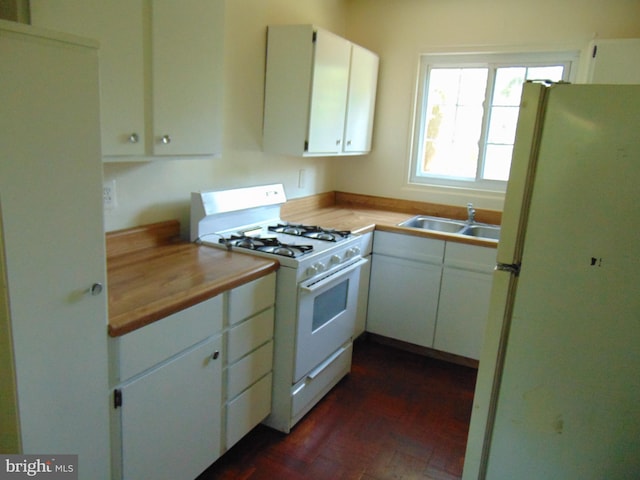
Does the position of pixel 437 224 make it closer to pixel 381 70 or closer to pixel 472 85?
pixel 472 85

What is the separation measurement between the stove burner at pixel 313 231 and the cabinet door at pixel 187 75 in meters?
0.73

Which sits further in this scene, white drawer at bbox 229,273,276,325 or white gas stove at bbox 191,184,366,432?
white gas stove at bbox 191,184,366,432

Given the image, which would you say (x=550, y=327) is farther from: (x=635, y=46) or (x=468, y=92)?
(x=468, y=92)

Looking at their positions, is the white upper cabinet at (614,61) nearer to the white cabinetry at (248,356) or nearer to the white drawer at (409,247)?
the white drawer at (409,247)

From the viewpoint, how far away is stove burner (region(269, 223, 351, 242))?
2594 mm

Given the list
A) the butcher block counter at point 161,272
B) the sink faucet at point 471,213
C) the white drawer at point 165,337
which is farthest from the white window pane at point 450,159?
the white drawer at point 165,337

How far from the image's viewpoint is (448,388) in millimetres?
2865

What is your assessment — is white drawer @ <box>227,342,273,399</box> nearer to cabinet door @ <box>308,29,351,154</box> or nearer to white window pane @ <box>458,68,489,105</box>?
cabinet door @ <box>308,29,351,154</box>

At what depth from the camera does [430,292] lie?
312cm

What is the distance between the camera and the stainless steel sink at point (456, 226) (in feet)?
10.9

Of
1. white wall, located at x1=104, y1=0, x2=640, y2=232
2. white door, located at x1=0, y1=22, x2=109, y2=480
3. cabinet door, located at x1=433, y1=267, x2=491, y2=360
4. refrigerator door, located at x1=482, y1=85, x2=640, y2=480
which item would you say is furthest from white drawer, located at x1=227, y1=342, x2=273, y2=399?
cabinet door, located at x1=433, y1=267, x2=491, y2=360

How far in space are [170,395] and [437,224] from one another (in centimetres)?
244

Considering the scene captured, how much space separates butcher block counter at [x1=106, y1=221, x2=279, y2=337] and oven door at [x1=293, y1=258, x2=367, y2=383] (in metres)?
0.26

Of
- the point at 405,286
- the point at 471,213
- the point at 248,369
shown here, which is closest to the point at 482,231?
the point at 471,213
